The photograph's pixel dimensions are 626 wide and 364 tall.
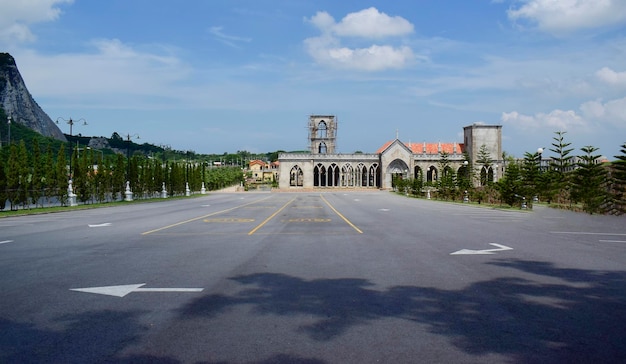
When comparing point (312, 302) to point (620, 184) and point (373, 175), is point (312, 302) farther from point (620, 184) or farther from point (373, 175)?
point (373, 175)

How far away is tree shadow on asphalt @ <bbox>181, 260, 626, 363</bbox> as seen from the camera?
579 centimetres

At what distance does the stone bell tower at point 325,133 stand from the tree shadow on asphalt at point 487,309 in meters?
116

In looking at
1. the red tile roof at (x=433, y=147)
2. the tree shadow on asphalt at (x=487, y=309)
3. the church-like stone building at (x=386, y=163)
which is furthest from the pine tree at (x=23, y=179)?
the red tile roof at (x=433, y=147)

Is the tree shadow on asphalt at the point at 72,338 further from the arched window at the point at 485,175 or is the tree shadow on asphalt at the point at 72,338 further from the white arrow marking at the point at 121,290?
the arched window at the point at 485,175

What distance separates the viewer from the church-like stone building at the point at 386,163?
114 meters

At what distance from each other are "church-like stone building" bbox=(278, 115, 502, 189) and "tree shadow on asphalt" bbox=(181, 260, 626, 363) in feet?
339

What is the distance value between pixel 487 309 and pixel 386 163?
107620 mm

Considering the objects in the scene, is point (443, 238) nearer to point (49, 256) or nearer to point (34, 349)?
point (49, 256)

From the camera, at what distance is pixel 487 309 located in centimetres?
733

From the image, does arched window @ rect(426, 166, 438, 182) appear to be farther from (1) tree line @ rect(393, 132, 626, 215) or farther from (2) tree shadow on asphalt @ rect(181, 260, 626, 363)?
(2) tree shadow on asphalt @ rect(181, 260, 626, 363)

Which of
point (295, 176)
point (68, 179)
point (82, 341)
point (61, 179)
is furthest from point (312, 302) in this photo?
point (295, 176)

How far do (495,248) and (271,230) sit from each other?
8.58 meters

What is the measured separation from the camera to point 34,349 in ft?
18.3

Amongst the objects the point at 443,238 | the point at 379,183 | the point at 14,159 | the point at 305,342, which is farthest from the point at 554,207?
the point at 379,183
